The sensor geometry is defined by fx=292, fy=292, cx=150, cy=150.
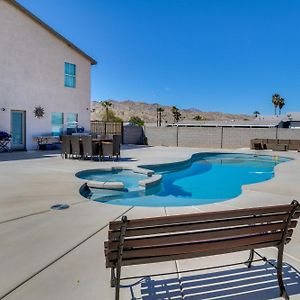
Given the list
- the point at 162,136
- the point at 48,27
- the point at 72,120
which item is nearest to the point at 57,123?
the point at 72,120

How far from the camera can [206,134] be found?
2144cm

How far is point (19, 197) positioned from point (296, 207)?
4739 millimetres

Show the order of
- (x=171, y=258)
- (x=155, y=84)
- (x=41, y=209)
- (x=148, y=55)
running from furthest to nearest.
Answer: (x=155, y=84), (x=148, y=55), (x=41, y=209), (x=171, y=258)

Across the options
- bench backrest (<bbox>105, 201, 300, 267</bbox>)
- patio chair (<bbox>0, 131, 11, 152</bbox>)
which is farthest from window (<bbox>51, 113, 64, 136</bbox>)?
bench backrest (<bbox>105, 201, 300, 267</bbox>)

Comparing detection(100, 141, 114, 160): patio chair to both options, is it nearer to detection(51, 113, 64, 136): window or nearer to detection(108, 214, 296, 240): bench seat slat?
detection(51, 113, 64, 136): window

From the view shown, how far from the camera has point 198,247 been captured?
2.38m

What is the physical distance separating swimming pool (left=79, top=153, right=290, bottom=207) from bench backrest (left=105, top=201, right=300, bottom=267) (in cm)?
376

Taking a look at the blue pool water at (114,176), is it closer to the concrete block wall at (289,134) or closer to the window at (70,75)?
the window at (70,75)

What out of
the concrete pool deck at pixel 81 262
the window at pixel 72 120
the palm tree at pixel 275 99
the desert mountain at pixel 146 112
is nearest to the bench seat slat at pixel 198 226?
the concrete pool deck at pixel 81 262

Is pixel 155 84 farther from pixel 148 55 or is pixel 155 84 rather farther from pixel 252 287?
pixel 252 287

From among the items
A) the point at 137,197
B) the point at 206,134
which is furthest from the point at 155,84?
the point at 137,197

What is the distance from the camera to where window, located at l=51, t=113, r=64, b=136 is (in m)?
17.2

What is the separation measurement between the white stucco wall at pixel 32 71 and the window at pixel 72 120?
286 mm

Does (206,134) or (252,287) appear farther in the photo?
(206,134)
